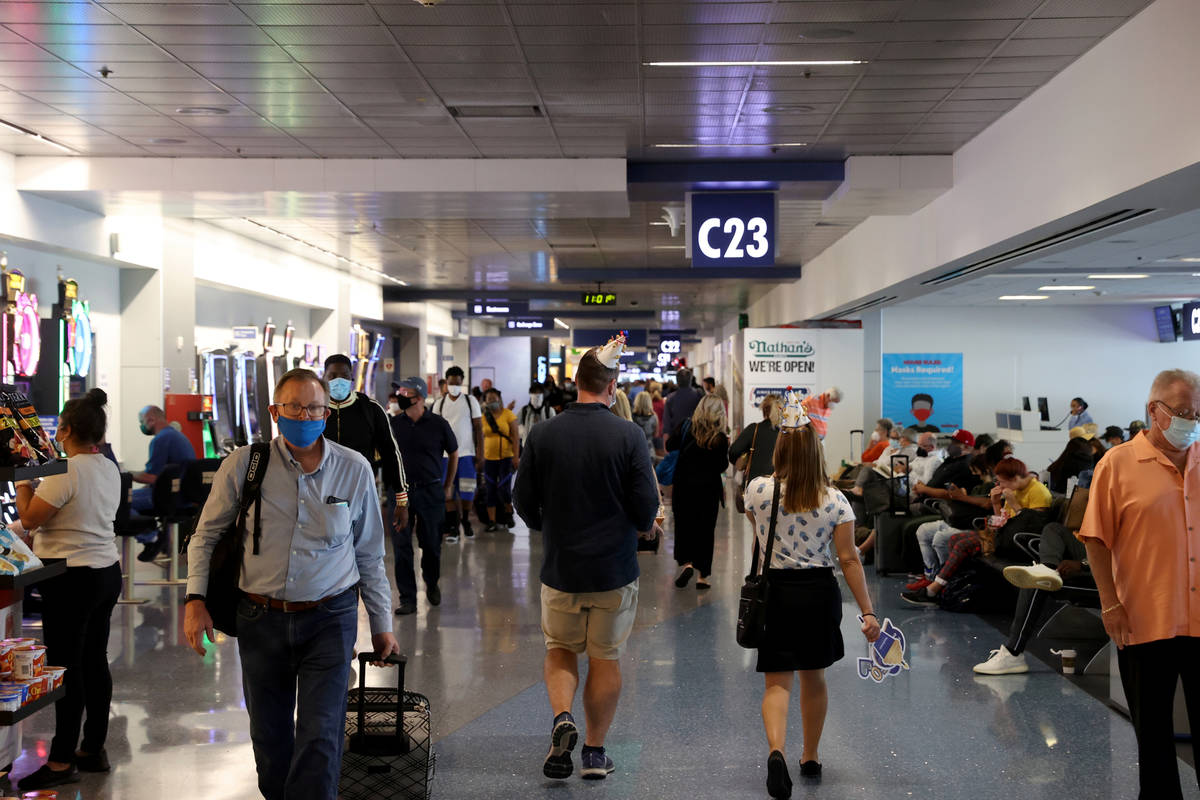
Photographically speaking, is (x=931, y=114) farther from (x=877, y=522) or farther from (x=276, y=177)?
(x=276, y=177)

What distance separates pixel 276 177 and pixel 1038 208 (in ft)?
21.1

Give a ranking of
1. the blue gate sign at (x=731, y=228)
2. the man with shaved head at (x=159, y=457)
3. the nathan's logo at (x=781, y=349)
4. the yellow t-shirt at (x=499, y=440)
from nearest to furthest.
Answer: the man with shaved head at (x=159, y=457) < the blue gate sign at (x=731, y=228) < the yellow t-shirt at (x=499, y=440) < the nathan's logo at (x=781, y=349)

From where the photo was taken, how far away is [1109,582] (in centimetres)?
371

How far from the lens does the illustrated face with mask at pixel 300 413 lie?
3.35 meters

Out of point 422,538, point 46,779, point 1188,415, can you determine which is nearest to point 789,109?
point 422,538

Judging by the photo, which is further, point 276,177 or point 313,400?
point 276,177

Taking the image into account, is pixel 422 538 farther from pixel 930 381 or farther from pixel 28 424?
pixel 930 381

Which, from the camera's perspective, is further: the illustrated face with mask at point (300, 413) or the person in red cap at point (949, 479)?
the person in red cap at point (949, 479)

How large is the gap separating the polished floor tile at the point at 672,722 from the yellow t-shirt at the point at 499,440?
467 cm

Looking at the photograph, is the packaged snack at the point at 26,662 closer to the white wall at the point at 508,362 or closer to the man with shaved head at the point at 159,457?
the man with shaved head at the point at 159,457

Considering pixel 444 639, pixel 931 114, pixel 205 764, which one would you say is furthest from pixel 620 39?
pixel 205 764

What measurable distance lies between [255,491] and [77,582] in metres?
1.62

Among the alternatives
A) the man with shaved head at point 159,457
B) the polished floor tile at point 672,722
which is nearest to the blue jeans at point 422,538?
the polished floor tile at point 672,722

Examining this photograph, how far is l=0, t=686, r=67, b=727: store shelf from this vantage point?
3.65 m
